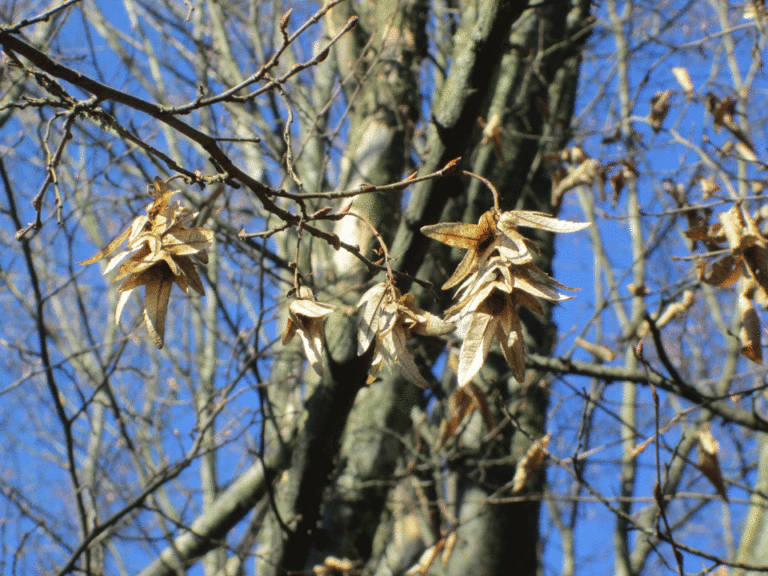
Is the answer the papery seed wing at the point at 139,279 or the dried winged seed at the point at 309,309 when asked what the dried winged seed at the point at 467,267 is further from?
the papery seed wing at the point at 139,279

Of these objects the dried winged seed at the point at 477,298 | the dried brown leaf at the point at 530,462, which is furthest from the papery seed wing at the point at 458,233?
the dried brown leaf at the point at 530,462

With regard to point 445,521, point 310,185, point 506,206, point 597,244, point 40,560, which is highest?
point 597,244

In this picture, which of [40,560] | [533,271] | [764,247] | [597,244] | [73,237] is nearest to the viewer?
[533,271]

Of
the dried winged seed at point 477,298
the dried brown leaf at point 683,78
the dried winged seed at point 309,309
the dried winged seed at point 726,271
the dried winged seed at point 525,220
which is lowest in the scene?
the dried winged seed at point 477,298

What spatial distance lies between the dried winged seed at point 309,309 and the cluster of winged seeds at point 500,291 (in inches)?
9.6

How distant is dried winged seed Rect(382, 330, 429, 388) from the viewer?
→ 1.20 m

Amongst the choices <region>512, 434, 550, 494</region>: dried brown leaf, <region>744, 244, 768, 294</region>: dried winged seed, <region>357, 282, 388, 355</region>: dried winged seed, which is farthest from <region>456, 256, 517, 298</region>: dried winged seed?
<region>512, 434, 550, 494</region>: dried brown leaf

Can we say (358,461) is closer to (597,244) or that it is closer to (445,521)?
(445,521)

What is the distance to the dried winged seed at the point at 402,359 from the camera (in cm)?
120

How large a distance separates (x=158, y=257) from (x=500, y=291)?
62 cm

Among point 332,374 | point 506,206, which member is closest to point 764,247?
point 332,374

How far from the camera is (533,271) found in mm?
1118

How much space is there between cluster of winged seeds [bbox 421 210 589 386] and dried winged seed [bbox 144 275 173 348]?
50cm

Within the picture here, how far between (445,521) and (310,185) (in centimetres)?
247
